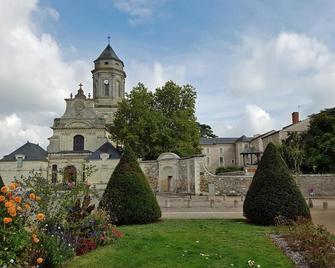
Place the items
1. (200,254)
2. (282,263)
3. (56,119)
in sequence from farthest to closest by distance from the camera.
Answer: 1. (56,119)
2. (200,254)
3. (282,263)

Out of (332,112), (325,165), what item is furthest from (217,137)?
(325,165)

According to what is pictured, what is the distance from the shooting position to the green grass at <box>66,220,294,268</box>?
7.59 metres

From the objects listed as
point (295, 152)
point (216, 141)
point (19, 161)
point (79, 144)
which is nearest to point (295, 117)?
point (216, 141)

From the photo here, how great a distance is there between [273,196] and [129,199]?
4.65 m

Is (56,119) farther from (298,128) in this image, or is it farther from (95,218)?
(95,218)

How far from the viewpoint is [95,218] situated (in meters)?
9.34

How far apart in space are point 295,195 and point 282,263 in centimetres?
523

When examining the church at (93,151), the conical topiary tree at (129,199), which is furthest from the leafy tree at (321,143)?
the conical topiary tree at (129,199)

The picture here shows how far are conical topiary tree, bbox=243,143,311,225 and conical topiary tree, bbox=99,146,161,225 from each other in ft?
10.8

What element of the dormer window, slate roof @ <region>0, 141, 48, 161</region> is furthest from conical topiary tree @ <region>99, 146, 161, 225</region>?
the dormer window

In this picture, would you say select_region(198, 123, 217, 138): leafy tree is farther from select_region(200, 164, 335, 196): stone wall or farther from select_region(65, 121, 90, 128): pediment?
select_region(200, 164, 335, 196): stone wall

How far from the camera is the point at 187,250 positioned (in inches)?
333

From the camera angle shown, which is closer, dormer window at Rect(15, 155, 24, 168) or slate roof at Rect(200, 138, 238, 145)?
dormer window at Rect(15, 155, 24, 168)

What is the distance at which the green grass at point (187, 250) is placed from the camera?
7.59m
